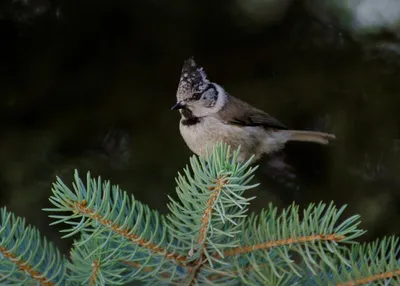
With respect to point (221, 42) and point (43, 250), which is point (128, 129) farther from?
point (43, 250)

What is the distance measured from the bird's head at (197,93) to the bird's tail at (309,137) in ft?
0.97

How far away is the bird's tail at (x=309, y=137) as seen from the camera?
2170mm

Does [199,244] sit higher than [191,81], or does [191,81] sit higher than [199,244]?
[191,81]

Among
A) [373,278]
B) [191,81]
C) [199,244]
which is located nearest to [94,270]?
[199,244]

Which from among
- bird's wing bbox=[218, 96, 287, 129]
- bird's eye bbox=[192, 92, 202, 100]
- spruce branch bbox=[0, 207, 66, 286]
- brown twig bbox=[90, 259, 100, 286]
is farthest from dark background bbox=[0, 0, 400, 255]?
brown twig bbox=[90, 259, 100, 286]

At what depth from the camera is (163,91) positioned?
2219 mm

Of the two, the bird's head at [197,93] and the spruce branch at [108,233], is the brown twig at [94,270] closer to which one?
the spruce branch at [108,233]

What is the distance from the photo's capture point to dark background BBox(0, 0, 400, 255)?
6.93 feet

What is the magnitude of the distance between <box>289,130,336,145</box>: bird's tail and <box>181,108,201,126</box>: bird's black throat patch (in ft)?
1.23

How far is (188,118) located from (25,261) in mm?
1205

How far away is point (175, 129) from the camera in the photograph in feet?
7.37

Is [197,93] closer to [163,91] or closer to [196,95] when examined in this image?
[196,95]

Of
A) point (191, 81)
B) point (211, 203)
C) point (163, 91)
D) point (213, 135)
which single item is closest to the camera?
point (211, 203)

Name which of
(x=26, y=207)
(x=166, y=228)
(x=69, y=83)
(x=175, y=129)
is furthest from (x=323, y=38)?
(x=166, y=228)
